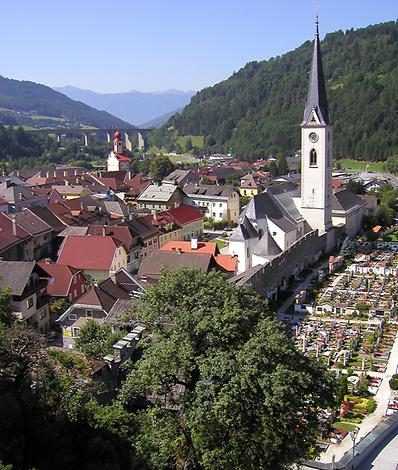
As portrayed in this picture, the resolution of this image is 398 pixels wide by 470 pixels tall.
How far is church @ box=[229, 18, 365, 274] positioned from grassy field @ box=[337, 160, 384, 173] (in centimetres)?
6046

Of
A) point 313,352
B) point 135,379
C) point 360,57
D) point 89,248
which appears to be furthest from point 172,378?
point 360,57

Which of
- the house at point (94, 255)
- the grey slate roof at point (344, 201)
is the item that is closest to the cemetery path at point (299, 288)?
the grey slate roof at point (344, 201)

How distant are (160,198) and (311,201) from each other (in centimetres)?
1732

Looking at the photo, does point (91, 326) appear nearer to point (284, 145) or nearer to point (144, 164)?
point (144, 164)

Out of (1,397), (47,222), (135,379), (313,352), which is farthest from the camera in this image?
(47,222)

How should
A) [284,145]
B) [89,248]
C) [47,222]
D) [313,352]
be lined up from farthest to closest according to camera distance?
[284,145]
[47,222]
[89,248]
[313,352]

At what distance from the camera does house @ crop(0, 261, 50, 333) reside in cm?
2709

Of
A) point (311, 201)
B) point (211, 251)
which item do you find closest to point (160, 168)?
point (311, 201)

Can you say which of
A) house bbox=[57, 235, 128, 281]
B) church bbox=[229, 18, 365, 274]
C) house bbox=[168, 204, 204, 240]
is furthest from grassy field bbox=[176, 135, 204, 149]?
house bbox=[57, 235, 128, 281]

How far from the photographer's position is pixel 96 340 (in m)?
21.6

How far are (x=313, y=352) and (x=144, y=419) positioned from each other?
15.3m

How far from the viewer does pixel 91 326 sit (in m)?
22.3

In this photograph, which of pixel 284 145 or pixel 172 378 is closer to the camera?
pixel 172 378

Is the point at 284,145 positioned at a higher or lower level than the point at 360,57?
lower
